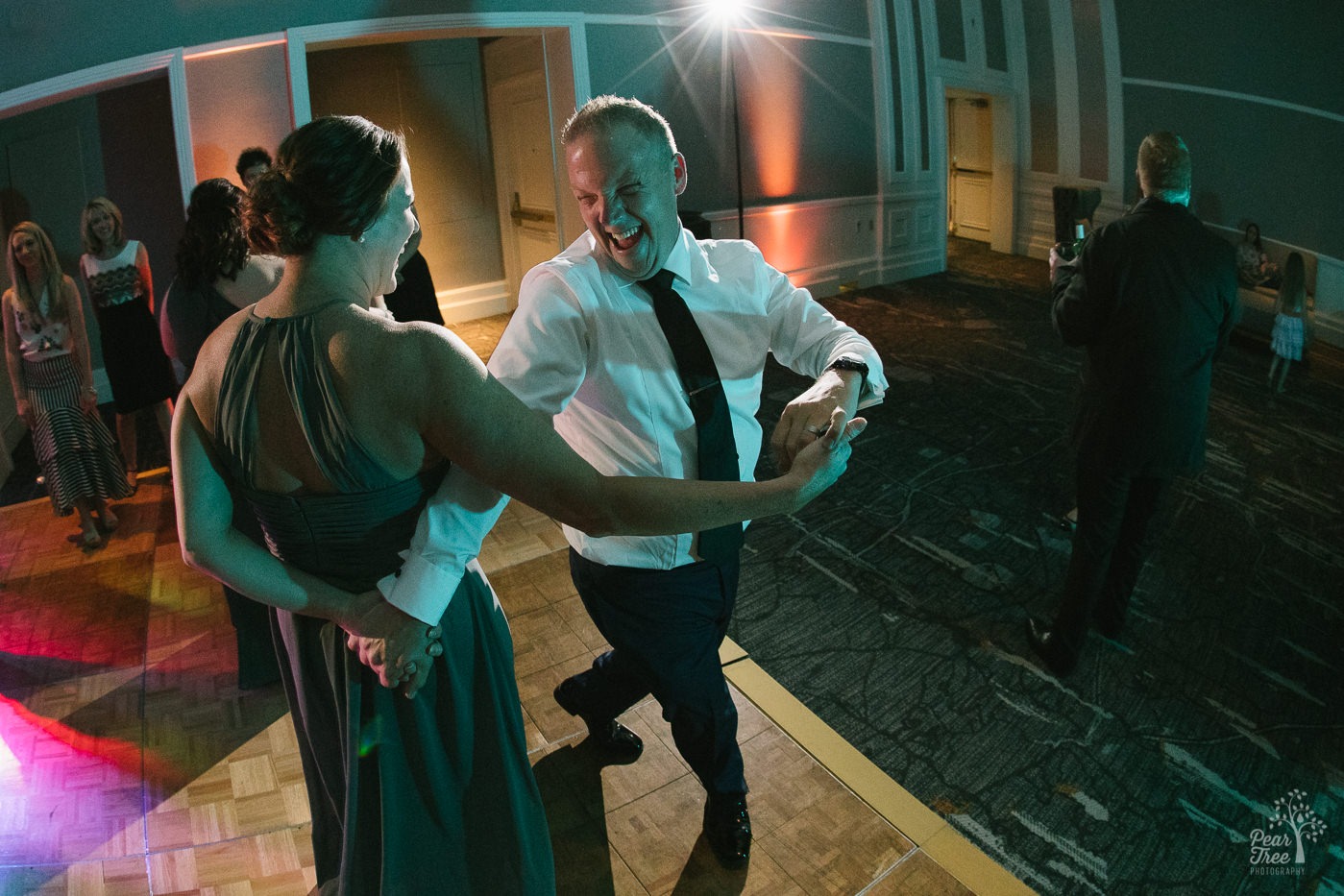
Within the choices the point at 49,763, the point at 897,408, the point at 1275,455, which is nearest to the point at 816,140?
the point at 897,408

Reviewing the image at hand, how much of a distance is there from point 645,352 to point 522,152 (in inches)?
194

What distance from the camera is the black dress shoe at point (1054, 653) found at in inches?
98.6

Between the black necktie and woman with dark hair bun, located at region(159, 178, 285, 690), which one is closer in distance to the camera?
the black necktie

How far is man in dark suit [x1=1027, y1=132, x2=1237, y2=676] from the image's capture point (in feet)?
7.27

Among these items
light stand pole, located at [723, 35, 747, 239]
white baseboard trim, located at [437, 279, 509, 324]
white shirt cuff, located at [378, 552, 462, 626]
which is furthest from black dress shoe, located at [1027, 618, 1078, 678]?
white baseboard trim, located at [437, 279, 509, 324]

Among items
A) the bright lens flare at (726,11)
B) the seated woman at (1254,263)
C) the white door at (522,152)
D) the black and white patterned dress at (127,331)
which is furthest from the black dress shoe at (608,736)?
the white door at (522,152)

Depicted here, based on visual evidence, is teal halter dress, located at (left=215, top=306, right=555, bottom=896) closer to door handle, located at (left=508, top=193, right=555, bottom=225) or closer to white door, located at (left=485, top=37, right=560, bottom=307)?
white door, located at (left=485, top=37, right=560, bottom=307)

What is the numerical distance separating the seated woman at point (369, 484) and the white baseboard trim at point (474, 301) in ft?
17.7

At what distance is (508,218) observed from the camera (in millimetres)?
6391

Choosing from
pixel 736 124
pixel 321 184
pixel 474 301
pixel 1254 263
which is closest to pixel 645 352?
pixel 321 184

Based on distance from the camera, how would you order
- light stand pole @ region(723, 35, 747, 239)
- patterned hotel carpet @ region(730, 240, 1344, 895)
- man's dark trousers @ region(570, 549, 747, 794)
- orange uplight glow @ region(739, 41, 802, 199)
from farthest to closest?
light stand pole @ region(723, 35, 747, 239), orange uplight glow @ region(739, 41, 802, 199), patterned hotel carpet @ region(730, 240, 1344, 895), man's dark trousers @ region(570, 549, 747, 794)

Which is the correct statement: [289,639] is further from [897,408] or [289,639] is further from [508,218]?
[508,218]

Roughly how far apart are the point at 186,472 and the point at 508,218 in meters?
5.58

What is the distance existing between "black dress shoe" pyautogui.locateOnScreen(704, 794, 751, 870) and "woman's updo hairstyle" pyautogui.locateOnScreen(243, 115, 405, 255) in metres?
1.30
